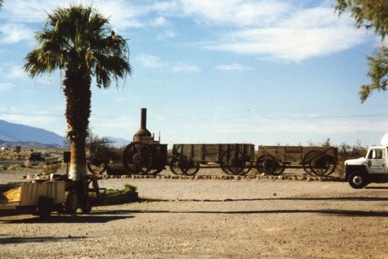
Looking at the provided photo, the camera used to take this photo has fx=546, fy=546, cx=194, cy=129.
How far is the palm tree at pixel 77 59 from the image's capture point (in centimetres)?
1944

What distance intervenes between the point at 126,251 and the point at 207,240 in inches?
76.7

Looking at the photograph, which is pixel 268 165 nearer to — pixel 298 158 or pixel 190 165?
pixel 298 158

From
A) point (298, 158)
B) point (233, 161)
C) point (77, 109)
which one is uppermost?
point (77, 109)

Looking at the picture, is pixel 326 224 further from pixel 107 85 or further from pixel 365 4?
pixel 107 85

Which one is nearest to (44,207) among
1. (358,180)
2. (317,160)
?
(358,180)

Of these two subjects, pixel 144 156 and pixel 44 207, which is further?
pixel 144 156

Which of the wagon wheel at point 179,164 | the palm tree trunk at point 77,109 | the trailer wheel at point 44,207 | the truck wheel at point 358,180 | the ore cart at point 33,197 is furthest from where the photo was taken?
the wagon wheel at point 179,164

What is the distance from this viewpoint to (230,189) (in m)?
26.4

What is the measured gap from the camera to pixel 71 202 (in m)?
16.4

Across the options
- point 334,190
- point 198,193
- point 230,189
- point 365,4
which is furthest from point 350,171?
point 365,4

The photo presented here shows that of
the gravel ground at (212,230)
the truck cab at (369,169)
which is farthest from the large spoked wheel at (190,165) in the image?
the gravel ground at (212,230)

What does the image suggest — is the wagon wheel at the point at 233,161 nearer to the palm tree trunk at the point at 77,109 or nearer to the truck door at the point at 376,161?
the truck door at the point at 376,161

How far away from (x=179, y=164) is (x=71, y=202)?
69.3 ft

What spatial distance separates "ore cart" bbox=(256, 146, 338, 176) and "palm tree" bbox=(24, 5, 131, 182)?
57.4 feet
